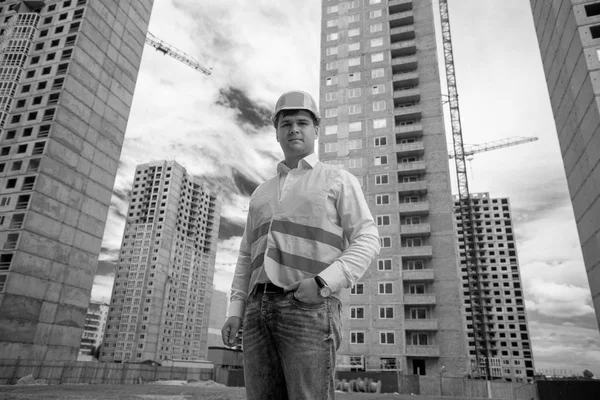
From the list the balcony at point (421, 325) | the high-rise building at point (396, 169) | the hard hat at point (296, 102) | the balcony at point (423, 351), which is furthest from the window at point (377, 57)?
the hard hat at point (296, 102)

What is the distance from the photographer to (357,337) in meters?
46.1

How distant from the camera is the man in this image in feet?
6.63

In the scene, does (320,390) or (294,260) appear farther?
(294,260)

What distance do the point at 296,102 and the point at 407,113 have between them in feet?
179

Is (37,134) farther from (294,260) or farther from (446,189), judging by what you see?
(294,260)

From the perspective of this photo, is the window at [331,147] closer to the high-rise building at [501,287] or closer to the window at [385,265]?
the window at [385,265]

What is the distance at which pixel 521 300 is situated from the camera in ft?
424

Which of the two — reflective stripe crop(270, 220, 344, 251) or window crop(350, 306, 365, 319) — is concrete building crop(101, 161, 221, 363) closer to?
window crop(350, 306, 365, 319)

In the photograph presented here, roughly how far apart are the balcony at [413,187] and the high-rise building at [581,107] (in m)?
17.6

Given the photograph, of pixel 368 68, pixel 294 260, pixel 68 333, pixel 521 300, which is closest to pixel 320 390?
pixel 294 260

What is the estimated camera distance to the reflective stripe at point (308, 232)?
90.0 inches

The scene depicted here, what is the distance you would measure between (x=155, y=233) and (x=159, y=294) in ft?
57.0

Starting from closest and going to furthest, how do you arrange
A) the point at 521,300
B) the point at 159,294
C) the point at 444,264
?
the point at 444,264
the point at 159,294
the point at 521,300

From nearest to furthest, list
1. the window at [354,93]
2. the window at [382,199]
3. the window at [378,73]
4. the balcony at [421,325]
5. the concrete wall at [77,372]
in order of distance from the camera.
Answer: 1. the concrete wall at [77,372]
2. the balcony at [421,325]
3. the window at [382,199]
4. the window at [378,73]
5. the window at [354,93]
